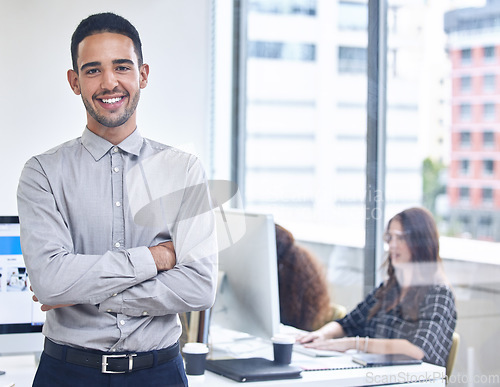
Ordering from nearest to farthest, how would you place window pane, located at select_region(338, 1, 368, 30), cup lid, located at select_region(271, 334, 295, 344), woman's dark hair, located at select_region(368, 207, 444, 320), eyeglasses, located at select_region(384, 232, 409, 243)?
cup lid, located at select_region(271, 334, 295, 344) → woman's dark hair, located at select_region(368, 207, 444, 320) → eyeglasses, located at select_region(384, 232, 409, 243) → window pane, located at select_region(338, 1, 368, 30)

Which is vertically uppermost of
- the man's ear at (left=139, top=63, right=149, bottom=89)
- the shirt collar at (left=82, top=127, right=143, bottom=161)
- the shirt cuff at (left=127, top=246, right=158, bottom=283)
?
the man's ear at (left=139, top=63, right=149, bottom=89)

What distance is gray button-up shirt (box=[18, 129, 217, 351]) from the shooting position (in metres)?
1.64

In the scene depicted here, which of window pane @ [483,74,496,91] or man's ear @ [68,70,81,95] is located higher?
window pane @ [483,74,496,91]

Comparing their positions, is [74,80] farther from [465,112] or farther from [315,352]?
[465,112]

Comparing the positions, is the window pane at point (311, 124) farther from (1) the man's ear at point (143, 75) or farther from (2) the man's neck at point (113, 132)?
(2) the man's neck at point (113, 132)

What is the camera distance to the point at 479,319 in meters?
2.49

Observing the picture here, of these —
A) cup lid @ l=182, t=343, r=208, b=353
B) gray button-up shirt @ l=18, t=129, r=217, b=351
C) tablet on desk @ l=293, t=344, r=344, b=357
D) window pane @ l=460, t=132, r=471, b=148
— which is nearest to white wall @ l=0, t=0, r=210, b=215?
gray button-up shirt @ l=18, t=129, r=217, b=351

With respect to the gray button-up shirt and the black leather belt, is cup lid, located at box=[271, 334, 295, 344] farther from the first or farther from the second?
the black leather belt

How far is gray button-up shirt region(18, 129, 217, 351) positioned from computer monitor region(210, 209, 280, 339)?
389mm

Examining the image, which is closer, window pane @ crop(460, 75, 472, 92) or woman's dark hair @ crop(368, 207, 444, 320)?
window pane @ crop(460, 75, 472, 92)

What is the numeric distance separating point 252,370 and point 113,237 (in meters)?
0.62

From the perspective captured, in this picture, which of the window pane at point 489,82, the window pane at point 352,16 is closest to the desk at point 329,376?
the window pane at point 489,82

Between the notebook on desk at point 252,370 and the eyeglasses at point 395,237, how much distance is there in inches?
36.7

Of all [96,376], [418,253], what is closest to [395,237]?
[418,253]
